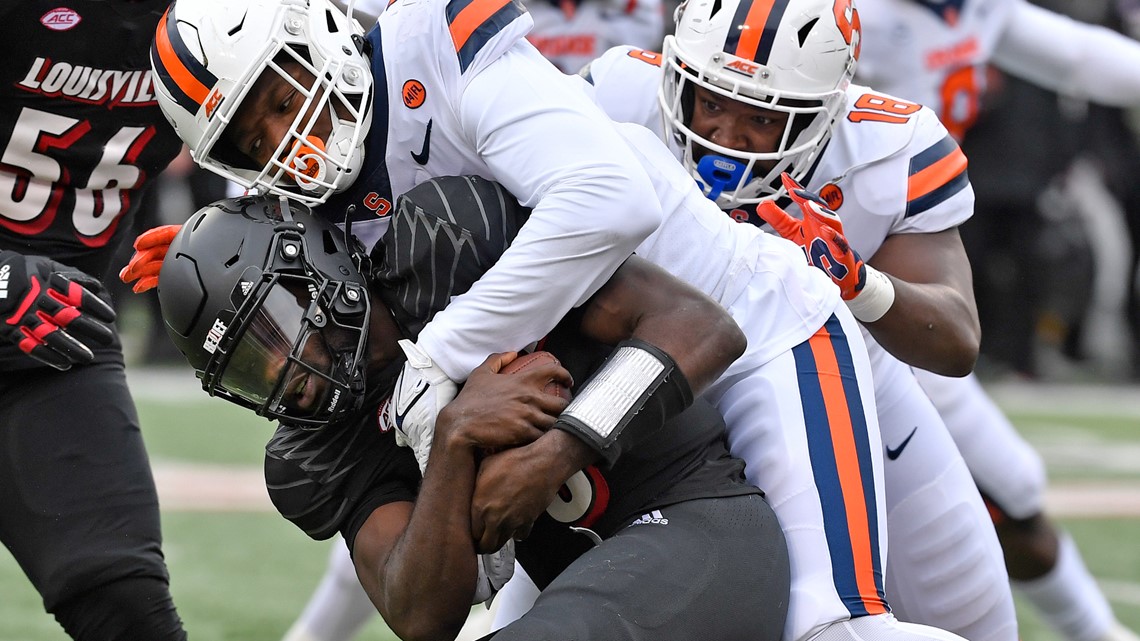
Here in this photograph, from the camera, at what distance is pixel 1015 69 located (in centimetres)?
505

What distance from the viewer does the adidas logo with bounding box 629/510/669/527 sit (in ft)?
7.95

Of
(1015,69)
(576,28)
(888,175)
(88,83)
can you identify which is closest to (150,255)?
(88,83)

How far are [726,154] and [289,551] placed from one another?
319 cm

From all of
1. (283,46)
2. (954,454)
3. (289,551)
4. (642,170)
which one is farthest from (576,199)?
(289,551)

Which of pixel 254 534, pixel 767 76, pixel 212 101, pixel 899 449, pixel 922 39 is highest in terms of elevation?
pixel 212 101

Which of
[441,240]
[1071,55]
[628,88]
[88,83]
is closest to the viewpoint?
[441,240]

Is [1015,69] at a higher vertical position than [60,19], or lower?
lower

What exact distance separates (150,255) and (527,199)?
735mm

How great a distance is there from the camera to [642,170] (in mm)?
2496

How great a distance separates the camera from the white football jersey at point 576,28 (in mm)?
4969

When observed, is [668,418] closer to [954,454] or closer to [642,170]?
[642,170]

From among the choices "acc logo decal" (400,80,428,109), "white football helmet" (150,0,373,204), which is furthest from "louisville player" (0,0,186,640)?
"acc logo decal" (400,80,428,109)

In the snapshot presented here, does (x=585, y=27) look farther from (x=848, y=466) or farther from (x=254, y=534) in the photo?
(x=848, y=466)

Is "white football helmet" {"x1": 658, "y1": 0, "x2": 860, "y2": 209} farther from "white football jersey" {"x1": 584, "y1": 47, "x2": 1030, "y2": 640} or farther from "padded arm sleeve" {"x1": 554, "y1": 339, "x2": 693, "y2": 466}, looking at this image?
"padded arm sleeve" {"x1": 554, "y1": 339, "x2": 693, "y2": 466}
